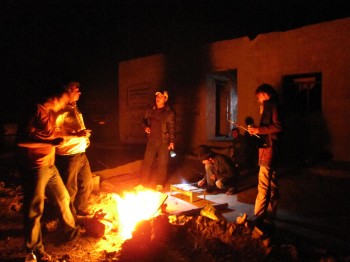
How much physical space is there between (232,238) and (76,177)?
9.01 feet

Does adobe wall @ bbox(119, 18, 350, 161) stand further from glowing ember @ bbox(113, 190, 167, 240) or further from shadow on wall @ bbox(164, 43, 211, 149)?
glowing ember @ bbox(113, 190, 167, 240)

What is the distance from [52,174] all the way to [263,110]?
346cm

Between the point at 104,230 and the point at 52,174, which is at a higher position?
the point at 52,174

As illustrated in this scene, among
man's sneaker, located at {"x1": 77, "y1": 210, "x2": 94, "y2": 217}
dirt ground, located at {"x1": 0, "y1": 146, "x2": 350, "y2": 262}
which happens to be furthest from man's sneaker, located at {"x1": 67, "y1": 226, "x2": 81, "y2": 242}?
man's sneaker, located at {"x1": 77, "y1": 210, "x2": 94, "y2": 217}

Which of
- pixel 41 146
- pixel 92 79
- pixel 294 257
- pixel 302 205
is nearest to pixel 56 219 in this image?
pixel 41 146

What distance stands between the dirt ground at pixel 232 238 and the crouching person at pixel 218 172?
Result: 1.09ft

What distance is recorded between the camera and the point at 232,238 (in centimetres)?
470

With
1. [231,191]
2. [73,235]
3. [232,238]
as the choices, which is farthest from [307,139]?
[73,235]

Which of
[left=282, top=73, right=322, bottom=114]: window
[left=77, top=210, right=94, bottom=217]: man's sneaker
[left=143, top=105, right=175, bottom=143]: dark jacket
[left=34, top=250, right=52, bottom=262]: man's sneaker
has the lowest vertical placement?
[left=34, top=250, right=52, bottom=262]: man's sneaker

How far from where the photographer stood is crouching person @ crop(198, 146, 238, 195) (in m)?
7.76

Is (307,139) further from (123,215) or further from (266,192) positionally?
(123,215)

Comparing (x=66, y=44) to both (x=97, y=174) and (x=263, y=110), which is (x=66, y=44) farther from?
(x=263, y=110)

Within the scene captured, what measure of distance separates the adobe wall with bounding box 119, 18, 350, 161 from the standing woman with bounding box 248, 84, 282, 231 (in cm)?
431

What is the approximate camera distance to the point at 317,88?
9719mm
